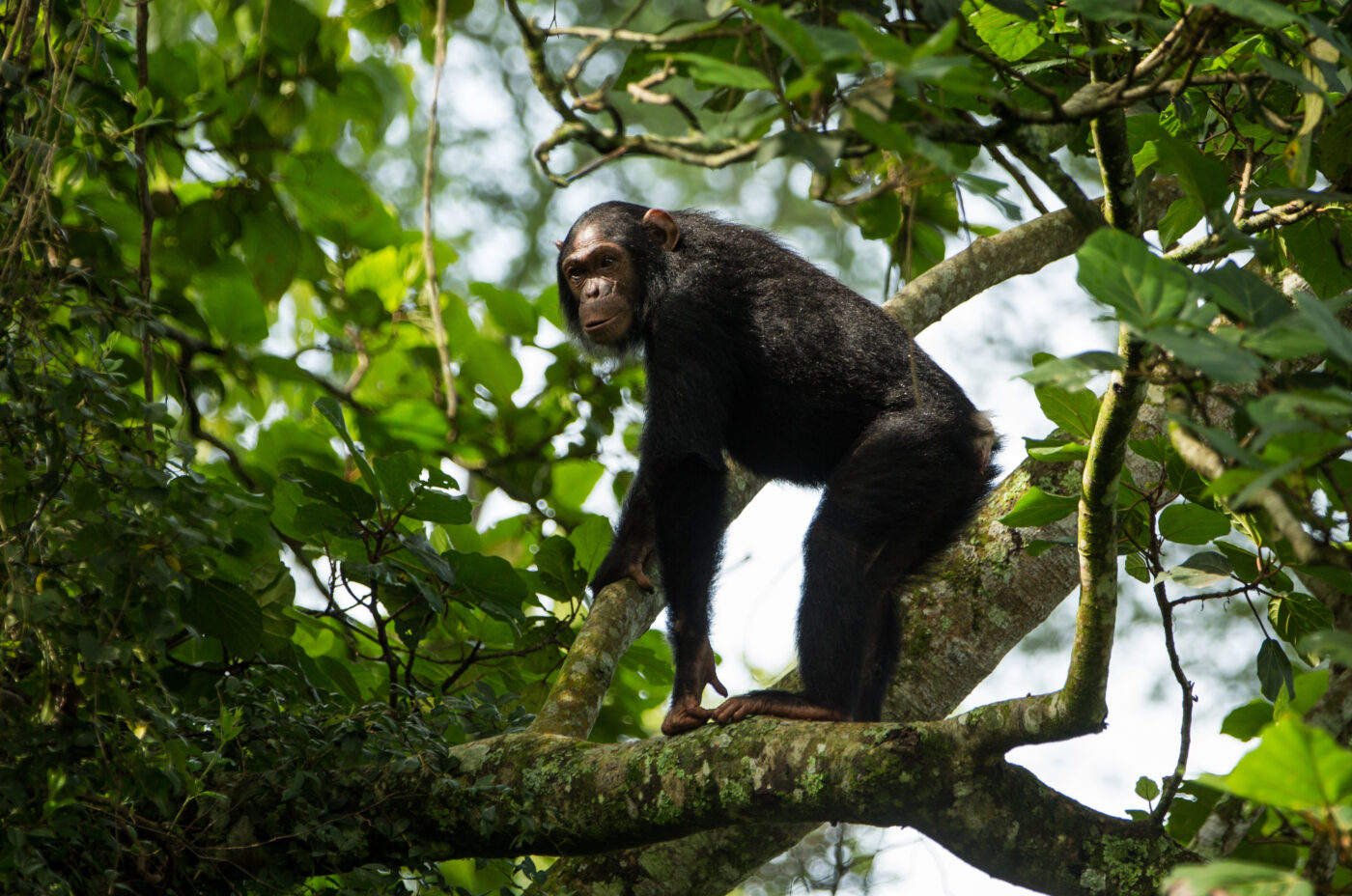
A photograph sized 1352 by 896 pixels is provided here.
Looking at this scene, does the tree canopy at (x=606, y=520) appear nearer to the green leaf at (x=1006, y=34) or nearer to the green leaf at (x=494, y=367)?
the green leaf at (x=1006, y=34)

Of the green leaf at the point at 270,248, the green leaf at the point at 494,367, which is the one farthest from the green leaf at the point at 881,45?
the green leaf at the point at 494,367

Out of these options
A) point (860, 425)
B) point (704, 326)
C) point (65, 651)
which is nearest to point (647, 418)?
point (704, 326)

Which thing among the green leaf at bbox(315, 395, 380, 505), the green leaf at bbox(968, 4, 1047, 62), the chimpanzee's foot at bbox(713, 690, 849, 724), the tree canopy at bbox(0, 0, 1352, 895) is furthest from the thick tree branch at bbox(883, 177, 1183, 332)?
the green leaf at bbox(315, 395, 380, 505)

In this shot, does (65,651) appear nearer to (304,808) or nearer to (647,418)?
(304,808)

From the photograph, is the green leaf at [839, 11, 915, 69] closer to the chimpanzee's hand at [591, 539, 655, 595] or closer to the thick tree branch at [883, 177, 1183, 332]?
the chimpanzee's hand at [591, 539, 655, 595]

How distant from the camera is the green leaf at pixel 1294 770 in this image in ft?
3.69

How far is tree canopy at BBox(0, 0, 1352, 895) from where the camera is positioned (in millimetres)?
1415

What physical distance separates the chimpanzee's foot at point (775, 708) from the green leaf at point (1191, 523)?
1183mm

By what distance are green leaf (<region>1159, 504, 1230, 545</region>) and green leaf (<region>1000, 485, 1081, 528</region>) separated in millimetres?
192

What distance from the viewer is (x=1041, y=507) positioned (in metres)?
2.38

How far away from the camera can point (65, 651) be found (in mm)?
2201

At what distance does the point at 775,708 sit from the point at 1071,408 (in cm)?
131

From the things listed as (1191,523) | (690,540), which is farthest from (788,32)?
(690,540)

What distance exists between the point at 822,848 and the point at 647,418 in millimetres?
2014
